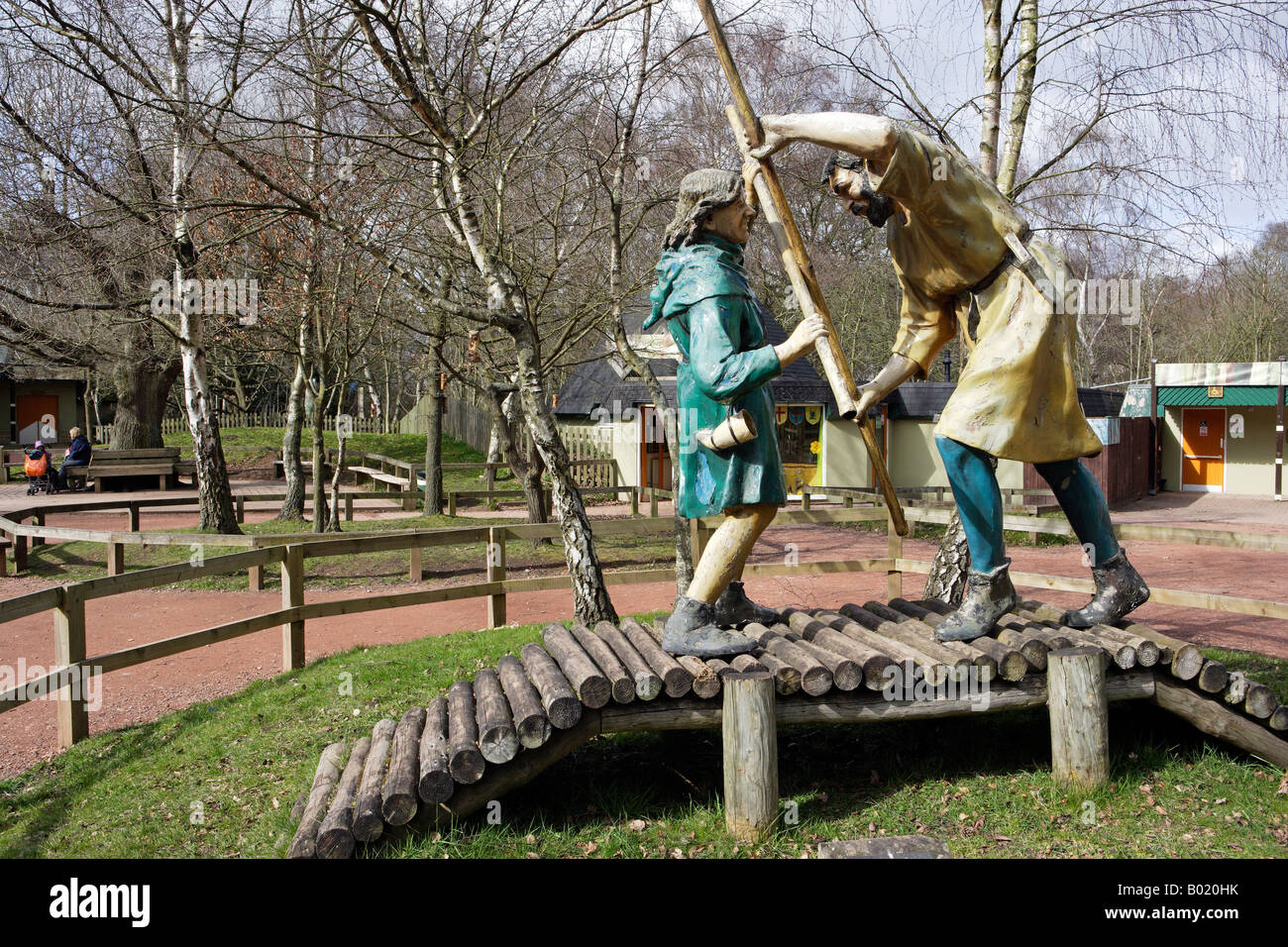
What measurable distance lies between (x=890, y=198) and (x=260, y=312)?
12.3 meters

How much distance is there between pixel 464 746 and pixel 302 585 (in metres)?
3.78

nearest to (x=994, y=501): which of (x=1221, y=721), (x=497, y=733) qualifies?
(x=1221, y=721)

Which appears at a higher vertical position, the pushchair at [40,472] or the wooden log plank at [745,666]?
the pushchair at [40,472]

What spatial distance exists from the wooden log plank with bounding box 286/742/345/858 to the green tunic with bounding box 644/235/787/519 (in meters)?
1.77

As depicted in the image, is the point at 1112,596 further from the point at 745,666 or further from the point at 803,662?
the point at 745,666

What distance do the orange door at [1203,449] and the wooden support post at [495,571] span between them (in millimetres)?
21336

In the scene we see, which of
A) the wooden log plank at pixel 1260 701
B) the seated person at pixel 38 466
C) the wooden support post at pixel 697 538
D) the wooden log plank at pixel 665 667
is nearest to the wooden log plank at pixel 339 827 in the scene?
the wooden log plank at pixel 665 667

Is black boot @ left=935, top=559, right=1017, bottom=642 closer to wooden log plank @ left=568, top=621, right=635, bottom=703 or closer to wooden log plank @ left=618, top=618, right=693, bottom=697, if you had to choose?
wooden log plank @ left=618, top=618, right=693, bottom=697

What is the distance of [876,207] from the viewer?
4066mm

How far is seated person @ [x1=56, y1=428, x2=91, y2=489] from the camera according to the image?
70.1ft

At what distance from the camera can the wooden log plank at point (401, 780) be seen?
3.24 metres

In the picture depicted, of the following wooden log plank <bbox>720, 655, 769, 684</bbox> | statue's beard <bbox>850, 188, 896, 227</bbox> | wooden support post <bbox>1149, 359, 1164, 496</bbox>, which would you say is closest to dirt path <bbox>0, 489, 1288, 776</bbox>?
wooden log plank <bbox>720, 655, 769, 684</bbox>

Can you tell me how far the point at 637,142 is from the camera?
1013cm

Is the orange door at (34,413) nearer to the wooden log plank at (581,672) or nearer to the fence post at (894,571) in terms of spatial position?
the fence post at (894,571)
